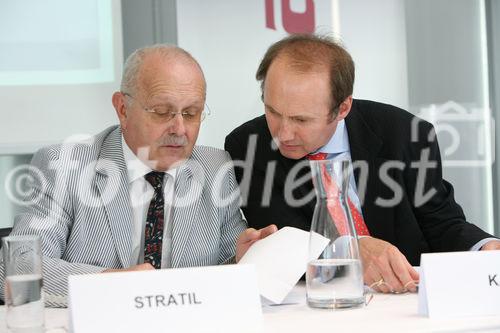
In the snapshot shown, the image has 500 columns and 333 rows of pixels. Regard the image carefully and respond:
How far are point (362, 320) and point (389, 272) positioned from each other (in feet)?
1.21

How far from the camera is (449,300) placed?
1.52 metres

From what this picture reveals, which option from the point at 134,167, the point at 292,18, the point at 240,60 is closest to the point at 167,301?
the point at 134,167

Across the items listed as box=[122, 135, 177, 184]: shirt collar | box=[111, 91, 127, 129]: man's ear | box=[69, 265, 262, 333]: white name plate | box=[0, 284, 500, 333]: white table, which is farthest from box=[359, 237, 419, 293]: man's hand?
box=[111, 91, 127, 129]: man's ear

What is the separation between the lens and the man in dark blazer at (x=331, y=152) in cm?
248

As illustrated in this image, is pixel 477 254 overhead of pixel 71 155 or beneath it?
beneath

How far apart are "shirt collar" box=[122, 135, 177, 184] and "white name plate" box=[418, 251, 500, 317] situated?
3.42 feet

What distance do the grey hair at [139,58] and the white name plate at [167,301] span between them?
1035 mm

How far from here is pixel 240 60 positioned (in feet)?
14.4

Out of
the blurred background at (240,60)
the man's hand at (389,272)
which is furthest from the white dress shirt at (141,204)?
the blurred background at (240,60)

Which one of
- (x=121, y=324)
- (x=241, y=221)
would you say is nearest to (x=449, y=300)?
(x=121, y=324)

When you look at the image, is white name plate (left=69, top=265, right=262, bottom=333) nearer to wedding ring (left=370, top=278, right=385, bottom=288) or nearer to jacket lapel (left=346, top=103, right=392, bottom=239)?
wedding ring (left=370, top=278, right=385, bottom=288)

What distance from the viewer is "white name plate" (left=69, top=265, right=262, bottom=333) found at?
4.51 feet

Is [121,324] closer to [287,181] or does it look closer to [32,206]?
[32,206]

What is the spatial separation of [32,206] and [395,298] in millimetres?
1049
